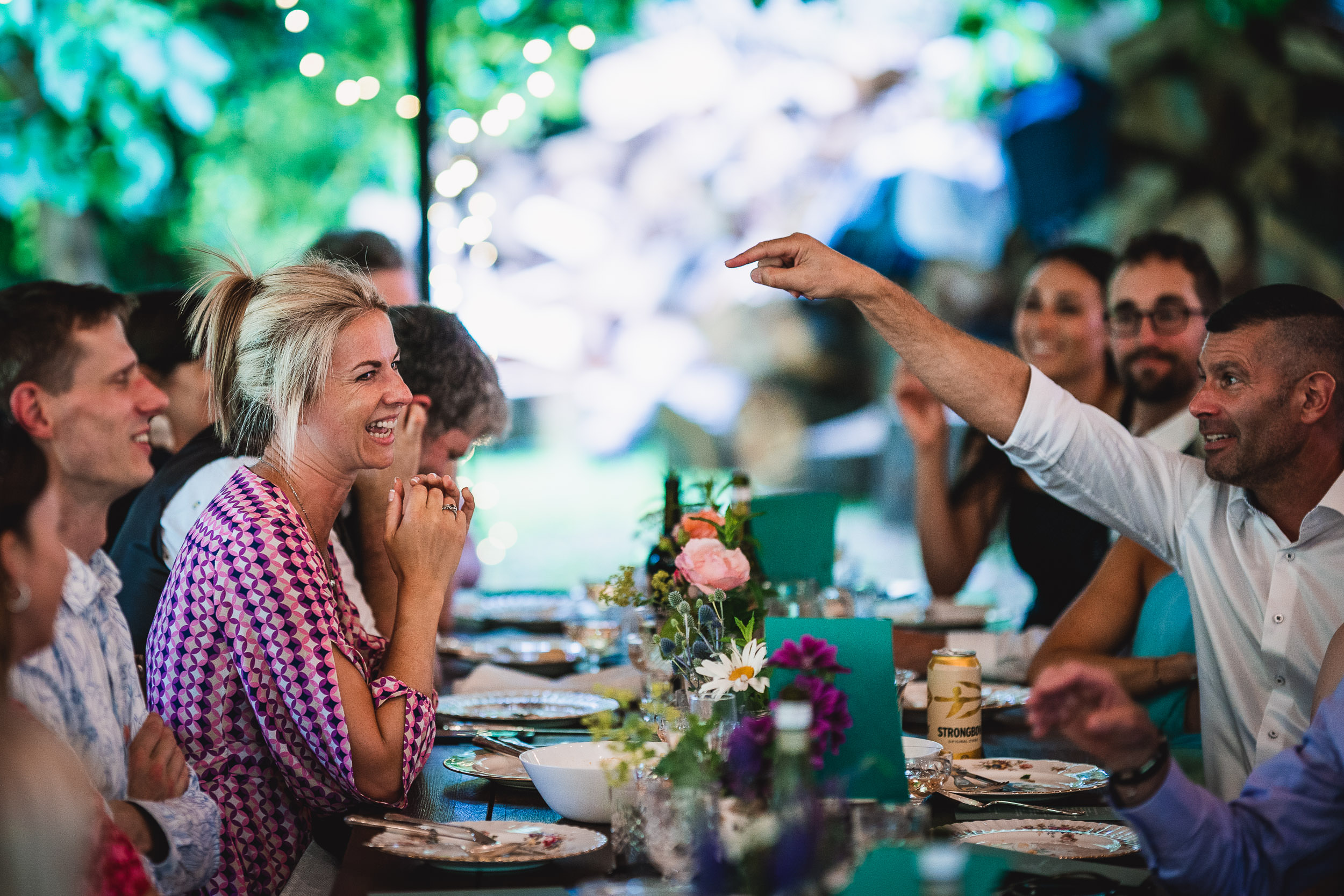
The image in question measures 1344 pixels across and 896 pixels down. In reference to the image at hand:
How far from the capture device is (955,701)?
1715 mm

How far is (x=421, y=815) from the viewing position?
60.6 inches

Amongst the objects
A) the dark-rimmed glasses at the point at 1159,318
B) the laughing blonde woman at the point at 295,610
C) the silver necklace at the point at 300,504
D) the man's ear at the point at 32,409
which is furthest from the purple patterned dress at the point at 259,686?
the dark-rimmed glasses at the point at 1159,318

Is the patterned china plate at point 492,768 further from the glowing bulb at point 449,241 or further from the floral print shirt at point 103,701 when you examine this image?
the glowing bulb at point 449,241

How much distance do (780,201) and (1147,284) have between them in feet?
9.52

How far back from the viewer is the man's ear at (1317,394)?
185 centimetres

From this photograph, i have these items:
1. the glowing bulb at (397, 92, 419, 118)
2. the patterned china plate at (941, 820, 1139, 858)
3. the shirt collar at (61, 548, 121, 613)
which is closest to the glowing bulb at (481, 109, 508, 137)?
the glowing bulb at (397, 92, 419, 118)

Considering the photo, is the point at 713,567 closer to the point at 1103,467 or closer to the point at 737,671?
the point at 737,671

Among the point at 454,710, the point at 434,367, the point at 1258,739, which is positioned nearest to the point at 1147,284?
the point at 1258,739

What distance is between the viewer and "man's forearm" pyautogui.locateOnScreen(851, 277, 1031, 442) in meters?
1.88

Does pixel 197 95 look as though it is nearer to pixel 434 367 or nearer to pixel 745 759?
pixel 434 367

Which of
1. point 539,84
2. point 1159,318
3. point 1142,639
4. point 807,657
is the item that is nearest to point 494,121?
point 539,84

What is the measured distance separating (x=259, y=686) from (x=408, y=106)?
4035mm

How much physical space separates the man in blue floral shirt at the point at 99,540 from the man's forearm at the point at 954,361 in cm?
103

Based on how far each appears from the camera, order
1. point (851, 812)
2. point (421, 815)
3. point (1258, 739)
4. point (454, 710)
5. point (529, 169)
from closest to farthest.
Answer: point (851, 812)
point (421, 815)
point (1258, 739)
point (454, 710)
point (529, 169)
